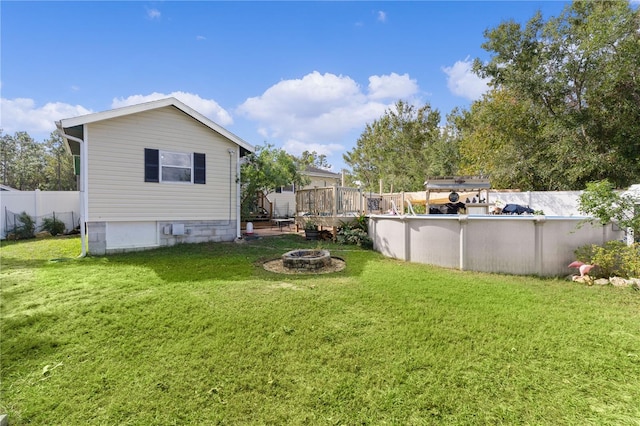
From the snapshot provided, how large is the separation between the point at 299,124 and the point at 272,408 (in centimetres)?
2510

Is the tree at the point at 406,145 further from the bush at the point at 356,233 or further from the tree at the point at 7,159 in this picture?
the tree at the point at 7,159

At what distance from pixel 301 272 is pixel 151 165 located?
5.96 meters

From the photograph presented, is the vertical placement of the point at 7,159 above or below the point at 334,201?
A: above

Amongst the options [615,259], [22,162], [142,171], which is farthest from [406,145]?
[22,162]

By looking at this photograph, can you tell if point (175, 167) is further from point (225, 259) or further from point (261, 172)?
point (225, 259)

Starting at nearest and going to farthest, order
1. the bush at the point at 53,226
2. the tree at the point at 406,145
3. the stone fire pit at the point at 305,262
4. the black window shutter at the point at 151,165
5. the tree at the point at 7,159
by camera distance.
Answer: the stone fire pit at the point at 305,262 → the black window shutter at the point at 151,165 → the bush at the point at 53,226 → the tree at the point at 406,145 → the tree at the point at 7,159

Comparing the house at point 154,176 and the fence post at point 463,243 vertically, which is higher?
the house at point 154,176

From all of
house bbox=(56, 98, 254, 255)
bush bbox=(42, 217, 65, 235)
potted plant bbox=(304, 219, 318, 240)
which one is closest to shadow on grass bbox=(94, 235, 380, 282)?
potted plant bbox=(304, 219, 318, 240)

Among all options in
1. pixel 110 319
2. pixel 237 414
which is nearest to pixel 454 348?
pixel 237 414

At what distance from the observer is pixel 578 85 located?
1302 centimetres

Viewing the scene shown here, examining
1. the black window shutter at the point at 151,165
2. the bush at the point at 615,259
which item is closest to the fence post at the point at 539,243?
the bush at the point at 615,259

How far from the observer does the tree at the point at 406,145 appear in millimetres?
25750

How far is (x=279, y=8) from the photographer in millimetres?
9992

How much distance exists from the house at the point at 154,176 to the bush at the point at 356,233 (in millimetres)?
3760
